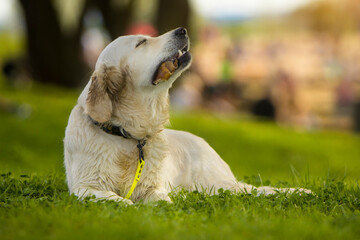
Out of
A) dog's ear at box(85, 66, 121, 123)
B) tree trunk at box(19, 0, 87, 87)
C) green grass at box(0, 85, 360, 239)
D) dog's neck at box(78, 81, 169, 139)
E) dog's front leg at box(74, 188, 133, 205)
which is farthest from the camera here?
tree trunk at box(19, 0, 87, 87)

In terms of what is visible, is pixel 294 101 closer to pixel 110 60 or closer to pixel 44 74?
pixel 44 74

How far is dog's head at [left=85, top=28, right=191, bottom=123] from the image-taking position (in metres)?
4.91

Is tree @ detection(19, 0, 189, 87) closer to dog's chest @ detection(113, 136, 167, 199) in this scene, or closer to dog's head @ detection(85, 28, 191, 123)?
dog's head @ detection(85, 28, 191, 123)

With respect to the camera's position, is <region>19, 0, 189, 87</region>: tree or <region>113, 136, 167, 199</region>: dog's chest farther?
<region>19, 0, 189, 87</region>: tree

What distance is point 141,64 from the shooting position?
16.3ft

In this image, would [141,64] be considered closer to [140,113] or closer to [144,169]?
[140,113]

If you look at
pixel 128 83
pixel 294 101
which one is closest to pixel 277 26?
pixel 294 101

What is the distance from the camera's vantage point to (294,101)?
59.2 ft

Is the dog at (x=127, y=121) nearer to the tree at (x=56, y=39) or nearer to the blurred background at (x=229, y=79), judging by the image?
the blurred background at (x=229, y=79)

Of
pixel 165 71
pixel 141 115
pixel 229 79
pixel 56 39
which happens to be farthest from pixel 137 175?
pixel 229 79

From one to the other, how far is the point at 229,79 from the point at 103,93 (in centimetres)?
1568

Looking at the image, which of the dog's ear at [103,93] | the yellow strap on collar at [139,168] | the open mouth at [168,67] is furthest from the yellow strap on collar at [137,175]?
the open mouth at [168,67]

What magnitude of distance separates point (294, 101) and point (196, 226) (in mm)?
14535

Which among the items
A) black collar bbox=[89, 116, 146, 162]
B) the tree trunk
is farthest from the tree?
black collar bbox=[89, 116, 146, 162]
